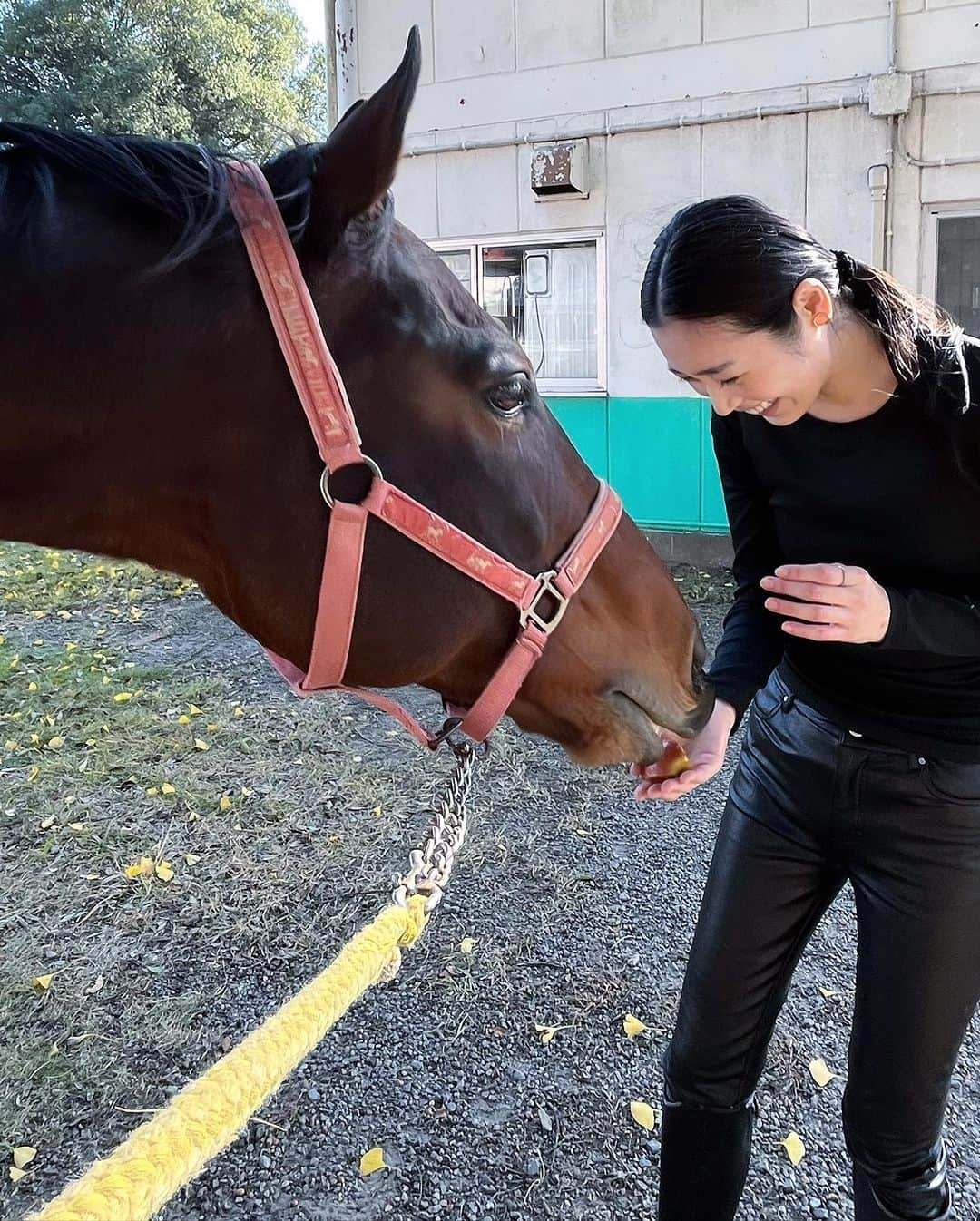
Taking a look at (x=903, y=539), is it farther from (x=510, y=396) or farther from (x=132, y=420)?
(x=132, y=420)

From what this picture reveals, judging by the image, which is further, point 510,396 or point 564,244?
point 564,244

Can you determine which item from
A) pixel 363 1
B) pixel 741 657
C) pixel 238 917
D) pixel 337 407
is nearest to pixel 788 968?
pixel 741 657

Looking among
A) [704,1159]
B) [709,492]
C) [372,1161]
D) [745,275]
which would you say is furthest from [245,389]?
[709,492]

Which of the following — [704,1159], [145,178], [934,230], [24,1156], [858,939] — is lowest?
[24,1156]

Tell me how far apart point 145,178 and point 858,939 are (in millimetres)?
1609

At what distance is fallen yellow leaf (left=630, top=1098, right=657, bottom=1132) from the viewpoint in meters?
2.37

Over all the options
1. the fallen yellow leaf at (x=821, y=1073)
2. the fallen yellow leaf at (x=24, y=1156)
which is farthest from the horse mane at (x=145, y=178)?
the fallen yellow leaf at (x=821, y=1073)

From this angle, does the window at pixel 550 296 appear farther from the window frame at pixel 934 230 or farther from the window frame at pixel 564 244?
the window frame at pixel 934 230

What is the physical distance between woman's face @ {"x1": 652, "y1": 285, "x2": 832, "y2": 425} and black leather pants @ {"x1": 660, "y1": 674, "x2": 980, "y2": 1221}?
1.82ft

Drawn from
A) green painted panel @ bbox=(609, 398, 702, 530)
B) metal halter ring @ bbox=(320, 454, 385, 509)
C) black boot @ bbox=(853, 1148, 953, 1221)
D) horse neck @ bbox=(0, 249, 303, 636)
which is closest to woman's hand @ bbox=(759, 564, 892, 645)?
metal halter ring @ bbox=(320, 454, 385, 509)

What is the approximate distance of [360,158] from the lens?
1207mm

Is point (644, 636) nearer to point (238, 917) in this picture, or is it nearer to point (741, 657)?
point (741, 657)

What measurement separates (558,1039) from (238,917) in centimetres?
120

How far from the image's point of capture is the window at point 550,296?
770cm
